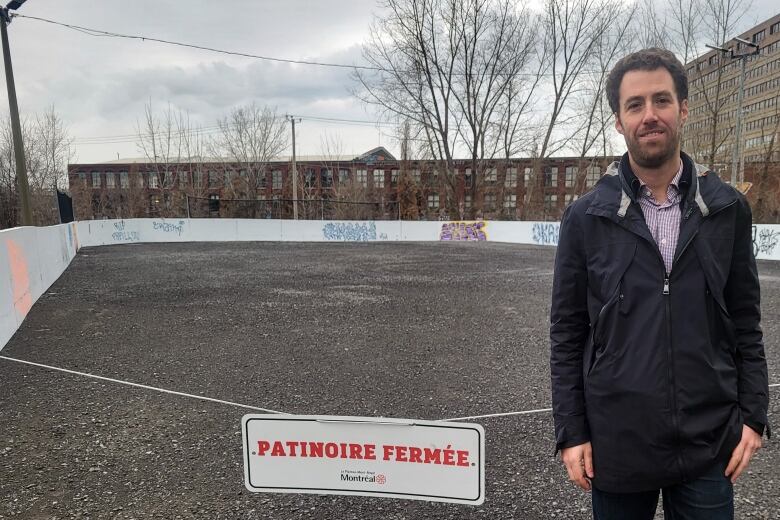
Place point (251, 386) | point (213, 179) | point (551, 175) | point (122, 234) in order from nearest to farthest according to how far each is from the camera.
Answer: point (251, 386) → point (122, 234) → point (213, 179) → point (551, 175)

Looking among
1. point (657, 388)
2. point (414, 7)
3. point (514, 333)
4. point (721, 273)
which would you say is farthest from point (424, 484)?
point (414, 7)

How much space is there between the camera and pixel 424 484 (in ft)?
6.62

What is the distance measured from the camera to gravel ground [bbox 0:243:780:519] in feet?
9.77

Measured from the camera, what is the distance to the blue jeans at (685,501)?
5.04ft

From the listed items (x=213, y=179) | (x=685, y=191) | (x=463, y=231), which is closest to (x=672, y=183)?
(x=685, y=191)

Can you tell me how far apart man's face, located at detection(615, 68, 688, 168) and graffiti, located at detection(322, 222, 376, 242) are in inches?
1136

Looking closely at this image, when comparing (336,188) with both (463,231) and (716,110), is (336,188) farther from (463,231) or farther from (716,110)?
(716,110)

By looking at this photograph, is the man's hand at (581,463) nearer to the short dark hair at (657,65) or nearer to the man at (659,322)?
the man at (659,322)

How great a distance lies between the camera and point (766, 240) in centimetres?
1742

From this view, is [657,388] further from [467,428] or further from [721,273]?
[467,428]

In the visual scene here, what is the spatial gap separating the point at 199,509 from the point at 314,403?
163 cm

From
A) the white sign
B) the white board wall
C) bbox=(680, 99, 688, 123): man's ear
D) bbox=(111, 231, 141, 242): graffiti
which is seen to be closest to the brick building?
the white board wall

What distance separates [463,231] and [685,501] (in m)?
29.6

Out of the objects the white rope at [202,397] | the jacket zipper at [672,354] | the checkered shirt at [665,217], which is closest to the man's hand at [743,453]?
the jacket zipper at [672,354]
